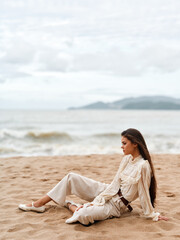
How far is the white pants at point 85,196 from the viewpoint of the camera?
3.55m

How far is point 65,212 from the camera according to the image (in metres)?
4.11

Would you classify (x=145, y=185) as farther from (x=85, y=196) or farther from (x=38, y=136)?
(x=38, y=136)

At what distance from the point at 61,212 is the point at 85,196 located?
0.40 metres

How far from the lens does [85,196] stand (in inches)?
161

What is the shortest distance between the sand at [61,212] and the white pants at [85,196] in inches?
3.9

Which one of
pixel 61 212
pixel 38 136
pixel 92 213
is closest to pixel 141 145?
pixel 92 213

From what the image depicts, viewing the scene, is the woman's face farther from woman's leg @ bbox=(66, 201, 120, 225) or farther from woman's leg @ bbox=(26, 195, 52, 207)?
woman's leg @ bbox=(26, 195, 52, 207)

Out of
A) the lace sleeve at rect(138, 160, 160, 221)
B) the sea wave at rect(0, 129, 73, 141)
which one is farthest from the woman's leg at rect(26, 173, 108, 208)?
the sea wave at rect(0, 129, 73, 141)

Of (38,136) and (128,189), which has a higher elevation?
(128,189)

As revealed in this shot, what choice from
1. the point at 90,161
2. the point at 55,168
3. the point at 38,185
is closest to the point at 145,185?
the point at 38,185

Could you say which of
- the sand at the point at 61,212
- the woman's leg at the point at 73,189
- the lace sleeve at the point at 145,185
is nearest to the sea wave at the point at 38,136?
the sand at the point at 61,212

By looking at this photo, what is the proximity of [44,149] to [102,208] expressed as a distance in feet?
31.4

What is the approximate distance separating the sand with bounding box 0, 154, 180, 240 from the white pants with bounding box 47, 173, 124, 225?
99mm

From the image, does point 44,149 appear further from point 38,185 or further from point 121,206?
point 121,206
